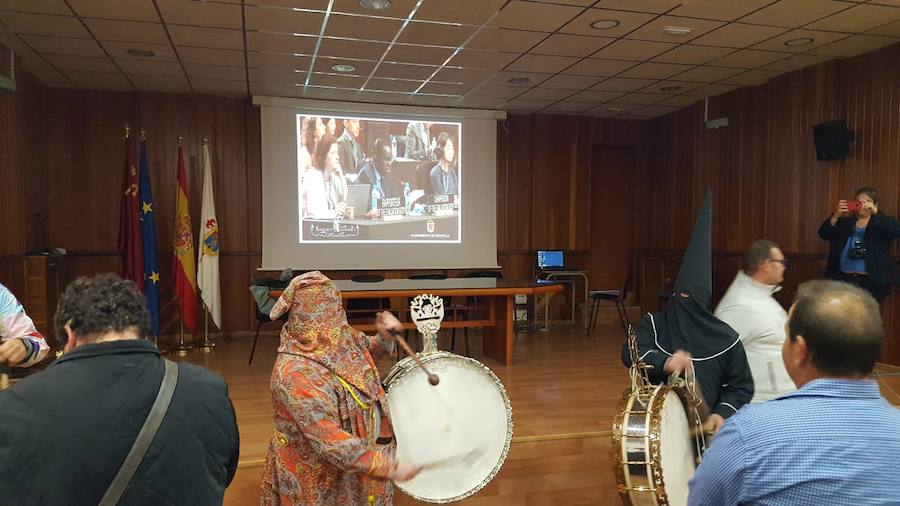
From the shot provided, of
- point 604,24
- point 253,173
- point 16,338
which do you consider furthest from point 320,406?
point 253,173

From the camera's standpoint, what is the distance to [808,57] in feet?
18.2

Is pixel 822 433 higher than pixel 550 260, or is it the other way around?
pixel 822 433

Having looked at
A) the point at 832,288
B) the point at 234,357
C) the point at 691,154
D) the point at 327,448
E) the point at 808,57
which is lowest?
the point at 234,357

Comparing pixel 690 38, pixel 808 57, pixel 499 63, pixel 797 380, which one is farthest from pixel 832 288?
pixel 808 57

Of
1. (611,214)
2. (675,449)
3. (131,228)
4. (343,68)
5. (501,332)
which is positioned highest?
(343,68)

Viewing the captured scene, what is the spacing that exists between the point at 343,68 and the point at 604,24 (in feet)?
8.47

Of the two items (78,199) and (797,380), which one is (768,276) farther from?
(78,199)

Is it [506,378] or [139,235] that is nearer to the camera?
[506,378]

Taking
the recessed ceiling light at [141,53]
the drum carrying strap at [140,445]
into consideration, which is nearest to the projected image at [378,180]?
the recessed ceiling light at [141,53]

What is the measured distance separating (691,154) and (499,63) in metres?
→ 3.48

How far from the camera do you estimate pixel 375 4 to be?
13.8ft

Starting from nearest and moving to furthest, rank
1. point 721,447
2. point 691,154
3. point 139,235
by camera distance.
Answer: point 721,447 < point 139,235 < point 691,154

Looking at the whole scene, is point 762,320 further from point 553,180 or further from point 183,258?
point 553,180

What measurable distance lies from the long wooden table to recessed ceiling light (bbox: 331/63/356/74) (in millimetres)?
2154
